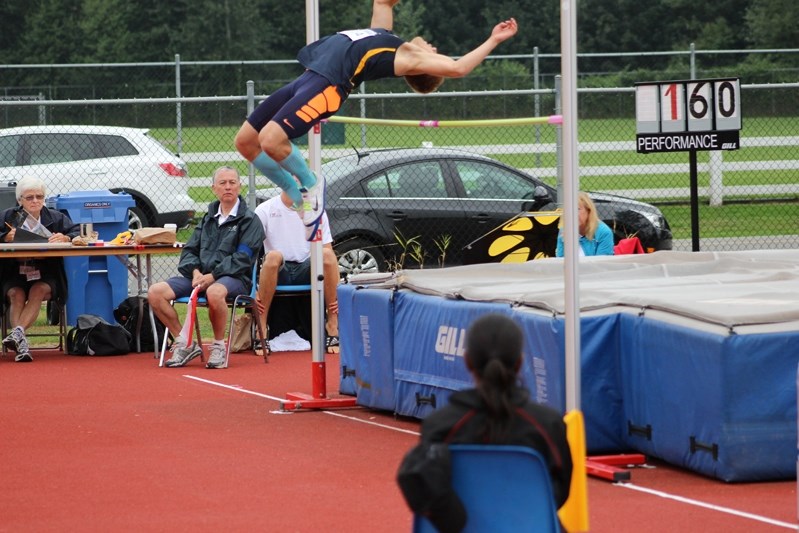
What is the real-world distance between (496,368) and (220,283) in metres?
8.02

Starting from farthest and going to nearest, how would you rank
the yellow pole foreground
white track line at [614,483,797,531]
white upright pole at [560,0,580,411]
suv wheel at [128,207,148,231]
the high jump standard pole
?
suv wheel at [128,207,148,231] < the high jump standard pole < white upright pole at [560,0,580,411] < white track line at [614,483,797,531] < the yellow pole foreground

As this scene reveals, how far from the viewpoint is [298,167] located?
8.10m

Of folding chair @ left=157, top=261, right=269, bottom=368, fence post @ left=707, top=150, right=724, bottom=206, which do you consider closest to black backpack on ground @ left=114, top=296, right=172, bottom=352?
folding chair @ left=157, top=261, right=269, bottom=368

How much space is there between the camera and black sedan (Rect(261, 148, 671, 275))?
13773 millimetres

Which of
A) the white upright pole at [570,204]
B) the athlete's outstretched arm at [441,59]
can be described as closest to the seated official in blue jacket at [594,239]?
the athlete's outstretched arm at [441,59]

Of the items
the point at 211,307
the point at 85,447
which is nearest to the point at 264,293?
the point at 211,307

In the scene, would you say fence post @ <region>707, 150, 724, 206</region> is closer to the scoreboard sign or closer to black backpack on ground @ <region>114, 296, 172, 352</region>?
the scoreboard sign

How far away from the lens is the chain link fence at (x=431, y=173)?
13938 millimetres

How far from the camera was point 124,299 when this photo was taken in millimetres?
13102

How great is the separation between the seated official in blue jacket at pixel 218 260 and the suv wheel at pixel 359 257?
1.87 meters

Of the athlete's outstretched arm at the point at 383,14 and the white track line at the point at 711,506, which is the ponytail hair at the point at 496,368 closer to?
the white track line at the point at 711,506

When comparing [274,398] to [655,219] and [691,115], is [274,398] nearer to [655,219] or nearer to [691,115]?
[691,115]

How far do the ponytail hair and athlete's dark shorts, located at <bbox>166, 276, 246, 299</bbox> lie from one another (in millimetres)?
7896

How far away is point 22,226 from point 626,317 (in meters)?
6.71
